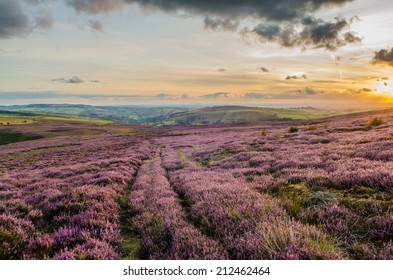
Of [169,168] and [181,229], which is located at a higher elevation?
[181,229]

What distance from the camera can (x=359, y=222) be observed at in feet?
17.2

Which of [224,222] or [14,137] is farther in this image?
[14,137]

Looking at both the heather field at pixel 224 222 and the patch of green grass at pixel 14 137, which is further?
the patch of green grass at pixel 14 137

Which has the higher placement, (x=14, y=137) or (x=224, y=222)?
(x=224, y=222)

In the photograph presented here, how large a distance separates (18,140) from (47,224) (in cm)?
8174

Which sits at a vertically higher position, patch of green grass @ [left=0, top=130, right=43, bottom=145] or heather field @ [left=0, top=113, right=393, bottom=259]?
heather field @ [left=0, top=113, right=393, bottom=259]

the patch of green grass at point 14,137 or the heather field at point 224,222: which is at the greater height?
the heather field at point 224,222

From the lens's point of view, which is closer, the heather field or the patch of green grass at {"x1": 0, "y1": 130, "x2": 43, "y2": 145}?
the heather field

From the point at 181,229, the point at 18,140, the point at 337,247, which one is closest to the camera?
the point at 337,247
